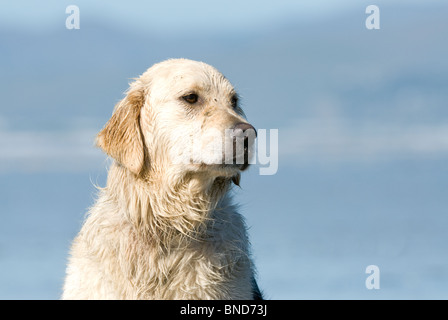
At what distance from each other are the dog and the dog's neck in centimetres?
→ 1

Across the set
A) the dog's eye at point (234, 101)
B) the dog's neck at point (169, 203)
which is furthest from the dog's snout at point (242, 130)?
the dog's eye at point (234, 101)

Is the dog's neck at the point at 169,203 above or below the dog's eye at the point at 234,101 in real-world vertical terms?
below

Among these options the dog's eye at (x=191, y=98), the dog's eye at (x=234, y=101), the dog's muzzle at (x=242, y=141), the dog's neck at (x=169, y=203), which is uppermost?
the dog's eye at (x=234, y=101)

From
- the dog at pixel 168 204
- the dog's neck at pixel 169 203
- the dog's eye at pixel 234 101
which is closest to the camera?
the dog at pixel 168 204

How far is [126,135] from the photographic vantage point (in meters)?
8.24

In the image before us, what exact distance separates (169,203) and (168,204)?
0.9 inches

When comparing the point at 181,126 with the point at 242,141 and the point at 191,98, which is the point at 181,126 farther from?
the point at 242,141

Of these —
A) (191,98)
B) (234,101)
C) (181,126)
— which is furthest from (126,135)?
(234,101)

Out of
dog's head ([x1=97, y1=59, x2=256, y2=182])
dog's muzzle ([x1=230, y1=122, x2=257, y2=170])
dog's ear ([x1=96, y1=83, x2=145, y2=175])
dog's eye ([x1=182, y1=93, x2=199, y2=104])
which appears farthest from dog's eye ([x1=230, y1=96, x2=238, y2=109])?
dog's ear ([x1=96, y1=83, x2=145, y2=175])

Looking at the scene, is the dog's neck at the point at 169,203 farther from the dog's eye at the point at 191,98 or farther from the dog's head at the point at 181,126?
the dog's eye at the point at 191,98

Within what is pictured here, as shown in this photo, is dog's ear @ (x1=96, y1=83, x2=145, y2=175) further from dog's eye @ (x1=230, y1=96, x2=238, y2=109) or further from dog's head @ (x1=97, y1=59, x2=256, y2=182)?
dog's eye @ (x1=230, y1=96, x2=238, y2=109)

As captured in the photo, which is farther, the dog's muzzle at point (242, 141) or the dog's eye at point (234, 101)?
the dog's eye at point (234, 101)

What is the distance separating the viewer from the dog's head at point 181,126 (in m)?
7.81
